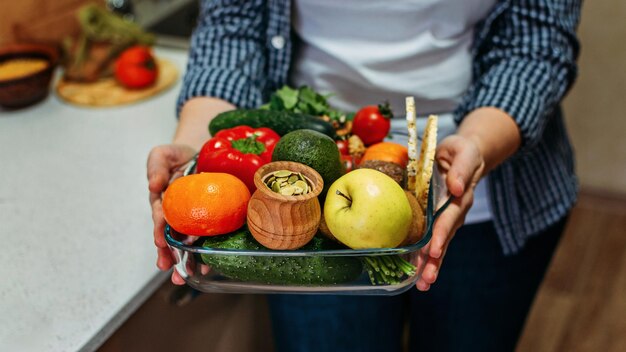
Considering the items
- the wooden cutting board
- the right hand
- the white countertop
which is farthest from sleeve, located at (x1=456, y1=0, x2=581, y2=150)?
the wooden cutting board

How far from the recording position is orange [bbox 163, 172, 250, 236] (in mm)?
571

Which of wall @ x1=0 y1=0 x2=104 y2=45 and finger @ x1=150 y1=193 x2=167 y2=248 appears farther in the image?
wall @ x1=0 y1=0 x2=104 y2=45

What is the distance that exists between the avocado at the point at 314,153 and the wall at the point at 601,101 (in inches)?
63.3

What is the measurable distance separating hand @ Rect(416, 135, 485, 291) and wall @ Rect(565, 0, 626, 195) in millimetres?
1399

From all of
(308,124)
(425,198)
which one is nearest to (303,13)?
(308,124)

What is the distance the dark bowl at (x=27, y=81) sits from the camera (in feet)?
3.90

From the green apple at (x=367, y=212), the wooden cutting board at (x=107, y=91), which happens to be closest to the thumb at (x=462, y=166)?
the green apple at (x=367, y=212)

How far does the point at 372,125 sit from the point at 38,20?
99 cm

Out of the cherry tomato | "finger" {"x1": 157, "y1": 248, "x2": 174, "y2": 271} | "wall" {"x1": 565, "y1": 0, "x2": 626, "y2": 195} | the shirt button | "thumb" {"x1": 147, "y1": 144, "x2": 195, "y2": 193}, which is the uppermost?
the shirt button

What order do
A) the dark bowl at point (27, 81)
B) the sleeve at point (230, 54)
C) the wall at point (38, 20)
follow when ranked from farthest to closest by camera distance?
the wall at point (38, 20) → the dark bowl at point (27, 81) → the sleeve at point (230, 54)

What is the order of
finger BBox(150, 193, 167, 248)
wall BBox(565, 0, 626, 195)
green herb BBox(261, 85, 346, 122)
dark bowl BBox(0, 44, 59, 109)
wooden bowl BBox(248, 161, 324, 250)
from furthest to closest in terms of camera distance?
wall BBox(565, 0, 626, 195), dark bowl BBox(0, 44, 59, 109), green herb BBox(261, 85, 346, 122), finger BBox(150, 193, 167, 248), wooden bowl BBox(248, 161, 324, 250)

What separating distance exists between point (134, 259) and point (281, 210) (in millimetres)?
391

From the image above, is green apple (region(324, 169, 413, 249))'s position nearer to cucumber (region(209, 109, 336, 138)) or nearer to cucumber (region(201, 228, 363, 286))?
cucumber (region(201, 228, 363, 286))

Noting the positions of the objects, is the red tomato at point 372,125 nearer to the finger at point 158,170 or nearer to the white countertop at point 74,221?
the finger at point 158,170
